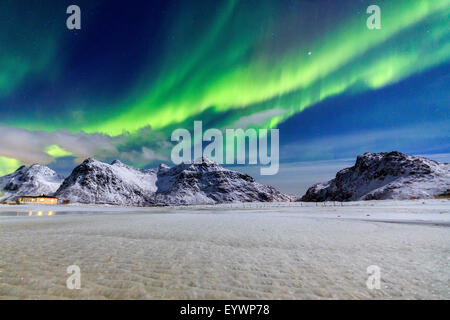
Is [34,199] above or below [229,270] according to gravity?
below

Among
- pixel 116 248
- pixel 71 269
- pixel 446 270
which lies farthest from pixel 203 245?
pixel 446 270

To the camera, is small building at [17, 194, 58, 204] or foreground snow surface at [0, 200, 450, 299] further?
small building at [17, 194, 58, 204]

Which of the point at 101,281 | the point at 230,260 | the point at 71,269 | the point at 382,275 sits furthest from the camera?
the point at 230,260

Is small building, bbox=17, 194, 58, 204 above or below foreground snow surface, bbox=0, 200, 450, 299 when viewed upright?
below

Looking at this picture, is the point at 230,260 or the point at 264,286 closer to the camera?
the point at 264,286

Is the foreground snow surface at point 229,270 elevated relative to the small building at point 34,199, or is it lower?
elevated

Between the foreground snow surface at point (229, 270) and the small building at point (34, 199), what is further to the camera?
the small building at point (34, 199)

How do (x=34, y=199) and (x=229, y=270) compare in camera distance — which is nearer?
(x=229, y=270)

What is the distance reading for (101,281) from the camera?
614cm

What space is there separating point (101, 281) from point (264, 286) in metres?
4.33

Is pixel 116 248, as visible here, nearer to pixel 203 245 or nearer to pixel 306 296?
pixel 203 245
